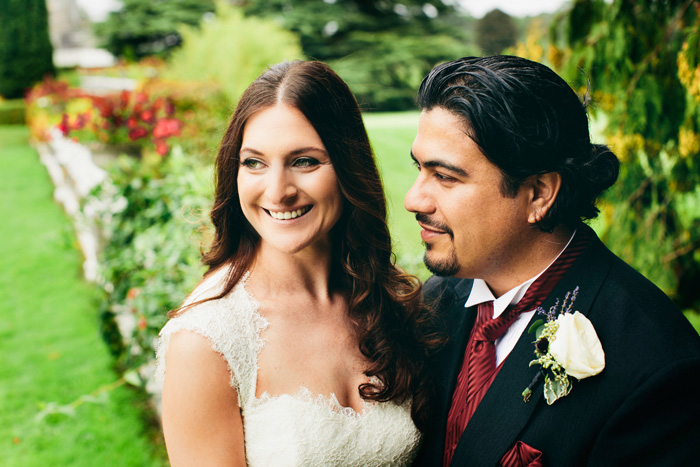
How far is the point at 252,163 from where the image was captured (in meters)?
2.06

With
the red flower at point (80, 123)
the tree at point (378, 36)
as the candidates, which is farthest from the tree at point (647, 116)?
the tree at point (378, 36)

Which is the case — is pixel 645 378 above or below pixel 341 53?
above

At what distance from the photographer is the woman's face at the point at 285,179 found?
197 cm

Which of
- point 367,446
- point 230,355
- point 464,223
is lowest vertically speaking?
point 367,446

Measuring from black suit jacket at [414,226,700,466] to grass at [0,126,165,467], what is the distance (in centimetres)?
262

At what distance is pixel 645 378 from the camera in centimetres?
161

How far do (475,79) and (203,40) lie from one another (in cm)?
1724

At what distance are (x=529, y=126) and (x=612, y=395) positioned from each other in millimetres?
906

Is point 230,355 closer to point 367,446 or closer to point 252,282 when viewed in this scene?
point 252,282

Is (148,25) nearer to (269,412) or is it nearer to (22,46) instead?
(22,46)

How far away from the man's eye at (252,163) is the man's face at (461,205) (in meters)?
0.58

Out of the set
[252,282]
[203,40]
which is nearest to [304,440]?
[252,282]

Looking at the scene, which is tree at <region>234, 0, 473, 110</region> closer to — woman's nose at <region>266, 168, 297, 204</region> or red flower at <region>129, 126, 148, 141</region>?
red flower at <region>129, 126, 148, 141</region>

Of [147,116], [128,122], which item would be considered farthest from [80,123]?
[147,116]
